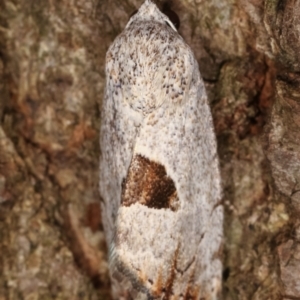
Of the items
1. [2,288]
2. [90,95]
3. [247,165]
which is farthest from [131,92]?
[2,288]

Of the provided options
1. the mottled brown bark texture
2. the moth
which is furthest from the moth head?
the mottled brown bark texture

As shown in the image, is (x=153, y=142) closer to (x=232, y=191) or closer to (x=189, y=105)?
(x=189, y=105)

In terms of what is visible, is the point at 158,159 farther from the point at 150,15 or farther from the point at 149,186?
the point at 150,15

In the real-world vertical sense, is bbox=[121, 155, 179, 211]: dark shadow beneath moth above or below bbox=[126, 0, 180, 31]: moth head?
below

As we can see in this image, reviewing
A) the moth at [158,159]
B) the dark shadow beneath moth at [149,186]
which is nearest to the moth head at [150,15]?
the moth at [158,159]

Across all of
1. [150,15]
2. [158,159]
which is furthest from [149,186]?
[150,15]

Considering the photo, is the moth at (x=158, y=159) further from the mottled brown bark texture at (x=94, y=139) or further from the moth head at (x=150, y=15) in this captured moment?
the mottled brown bark texture at (x=94, y=139)

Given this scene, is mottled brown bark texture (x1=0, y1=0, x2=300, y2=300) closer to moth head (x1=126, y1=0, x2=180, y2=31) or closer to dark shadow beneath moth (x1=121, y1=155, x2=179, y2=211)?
moth head (x1=126, y1=0, x2=180, y2=31)
